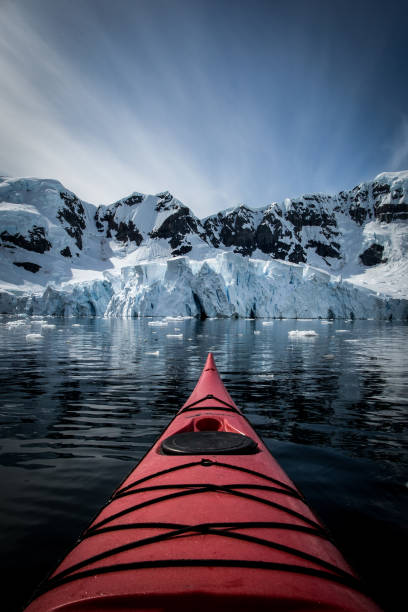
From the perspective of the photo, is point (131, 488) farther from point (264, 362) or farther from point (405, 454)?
point (264, 362)

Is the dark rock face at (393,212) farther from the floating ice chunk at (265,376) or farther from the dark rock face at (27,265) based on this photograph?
the floating ice chunk at (265,376)

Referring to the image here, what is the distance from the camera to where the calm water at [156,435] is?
6.99 feet

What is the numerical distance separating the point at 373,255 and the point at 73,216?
87918mm

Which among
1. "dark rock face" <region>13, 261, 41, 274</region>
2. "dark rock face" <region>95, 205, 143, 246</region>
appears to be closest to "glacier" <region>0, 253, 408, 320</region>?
"dark rock face" <region>13, 261, 41, 274</region>

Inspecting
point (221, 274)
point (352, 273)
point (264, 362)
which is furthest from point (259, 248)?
point (264, 362)

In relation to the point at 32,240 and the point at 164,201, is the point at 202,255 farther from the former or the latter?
the point at 32,240

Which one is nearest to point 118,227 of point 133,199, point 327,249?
point 133,199

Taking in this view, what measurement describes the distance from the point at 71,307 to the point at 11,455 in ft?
156

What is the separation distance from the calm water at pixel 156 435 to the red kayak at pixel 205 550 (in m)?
0.73

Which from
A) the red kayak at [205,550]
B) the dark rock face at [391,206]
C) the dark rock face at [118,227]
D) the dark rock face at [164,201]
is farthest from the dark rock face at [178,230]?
the red kayak at [205,550]

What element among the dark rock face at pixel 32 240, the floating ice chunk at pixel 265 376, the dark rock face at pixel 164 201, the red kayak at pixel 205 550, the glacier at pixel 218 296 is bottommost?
the floating ice chunk at pixel 265 376

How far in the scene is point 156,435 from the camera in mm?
4090

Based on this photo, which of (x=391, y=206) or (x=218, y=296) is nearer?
(x=218, y=296)

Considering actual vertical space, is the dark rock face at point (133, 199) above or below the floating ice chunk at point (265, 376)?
above
